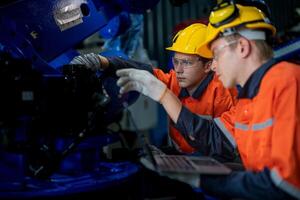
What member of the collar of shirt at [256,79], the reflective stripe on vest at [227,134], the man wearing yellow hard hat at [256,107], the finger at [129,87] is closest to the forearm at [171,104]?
the man wearing yellow hard hat at [256,107]

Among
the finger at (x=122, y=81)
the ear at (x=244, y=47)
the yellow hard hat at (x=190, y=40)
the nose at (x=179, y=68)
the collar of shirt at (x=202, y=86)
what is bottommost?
the collar of shirt at (x=202, y=86)

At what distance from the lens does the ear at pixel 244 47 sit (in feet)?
6.13

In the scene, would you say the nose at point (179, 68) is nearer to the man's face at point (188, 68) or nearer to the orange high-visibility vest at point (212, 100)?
the man's face at point (188, 68)

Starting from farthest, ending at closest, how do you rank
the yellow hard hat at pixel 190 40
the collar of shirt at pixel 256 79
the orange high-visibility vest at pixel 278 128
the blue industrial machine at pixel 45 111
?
the yellow hard hat at pixel 190 40
the blue industrial machine at pixel 45 111
the collar of shirt at pixel 256 79
the orange high-visibility vest at pixel 278 128

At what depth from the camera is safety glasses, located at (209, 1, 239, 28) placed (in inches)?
75.2

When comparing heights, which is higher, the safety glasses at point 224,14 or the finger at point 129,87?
the safety glasses at point 224,14

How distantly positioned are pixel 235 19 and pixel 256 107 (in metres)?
0.41

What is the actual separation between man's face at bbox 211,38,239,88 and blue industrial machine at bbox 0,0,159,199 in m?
0.57

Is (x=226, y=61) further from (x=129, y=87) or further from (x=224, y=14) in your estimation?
(x=129, y=87)

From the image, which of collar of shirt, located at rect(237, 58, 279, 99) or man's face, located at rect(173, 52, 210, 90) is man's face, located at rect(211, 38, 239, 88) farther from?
man's face, located at rect(173, 52, 210, 90)

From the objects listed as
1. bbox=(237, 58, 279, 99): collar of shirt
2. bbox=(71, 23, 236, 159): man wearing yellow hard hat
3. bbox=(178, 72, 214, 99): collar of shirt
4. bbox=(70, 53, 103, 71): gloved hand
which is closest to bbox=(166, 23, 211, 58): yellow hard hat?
bbox=(71, 23, 236, 159): man wearing yellow hard hat

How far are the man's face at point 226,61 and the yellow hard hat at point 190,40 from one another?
0.63 meters

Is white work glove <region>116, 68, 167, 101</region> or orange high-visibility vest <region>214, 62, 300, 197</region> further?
white work glove <region>116, 68, 167, 101</region>

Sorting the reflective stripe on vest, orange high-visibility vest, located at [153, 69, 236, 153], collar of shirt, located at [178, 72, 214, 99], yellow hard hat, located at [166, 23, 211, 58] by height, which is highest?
yellow hard hat, located at [166, 23, 211, 58]
